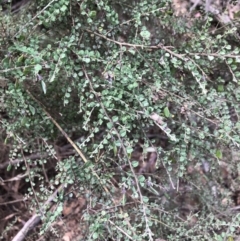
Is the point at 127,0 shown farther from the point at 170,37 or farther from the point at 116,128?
the point at 116,128

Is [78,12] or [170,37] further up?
[78,12]

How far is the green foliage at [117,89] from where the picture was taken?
130 centimetres

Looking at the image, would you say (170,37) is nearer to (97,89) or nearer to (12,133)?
(97,89)

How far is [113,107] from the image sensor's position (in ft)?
4.34

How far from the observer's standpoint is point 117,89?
1.33 meters

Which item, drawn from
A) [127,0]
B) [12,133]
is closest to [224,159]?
[127,0]

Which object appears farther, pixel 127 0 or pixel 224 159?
pixel 224 159

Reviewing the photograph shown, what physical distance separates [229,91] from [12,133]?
774 millimetres

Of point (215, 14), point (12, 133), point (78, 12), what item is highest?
point (78, 12)

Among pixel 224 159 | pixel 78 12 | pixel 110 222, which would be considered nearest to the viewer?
pixel 110 222

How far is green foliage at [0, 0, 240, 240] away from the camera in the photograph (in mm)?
1300

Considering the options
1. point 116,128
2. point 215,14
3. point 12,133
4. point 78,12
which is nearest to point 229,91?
point 215,14

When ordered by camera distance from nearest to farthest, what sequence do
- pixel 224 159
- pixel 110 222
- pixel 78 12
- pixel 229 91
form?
pixel 110 222 → pixel 78 12 → pixel 229 91 → pixel 224 159

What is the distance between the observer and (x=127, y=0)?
1603 mm
